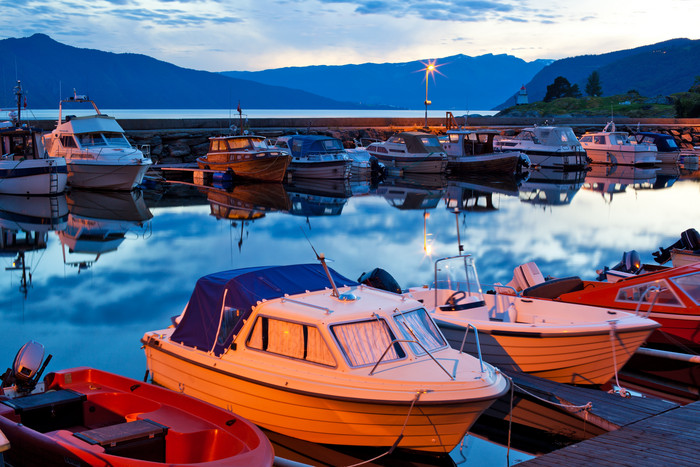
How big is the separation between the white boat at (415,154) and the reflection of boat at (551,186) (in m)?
5.27

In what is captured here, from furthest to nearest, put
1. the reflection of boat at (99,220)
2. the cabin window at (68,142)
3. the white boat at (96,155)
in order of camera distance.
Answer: the cabin window at (68,142) → the white boat at (96,155) → the reflection of boat at (99,220)

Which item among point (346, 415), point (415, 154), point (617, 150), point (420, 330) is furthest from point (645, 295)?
point (617, 150)

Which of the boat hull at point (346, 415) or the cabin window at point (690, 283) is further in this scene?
the cabin window at point (690, 283)

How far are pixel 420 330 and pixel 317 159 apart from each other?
102 ft

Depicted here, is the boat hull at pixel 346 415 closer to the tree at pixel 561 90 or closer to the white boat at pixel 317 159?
the white boat at pixel 317 159

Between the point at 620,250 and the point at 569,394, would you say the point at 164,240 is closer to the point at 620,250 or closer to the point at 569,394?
the point at 620,250

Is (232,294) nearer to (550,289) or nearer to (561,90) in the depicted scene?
(550,289)

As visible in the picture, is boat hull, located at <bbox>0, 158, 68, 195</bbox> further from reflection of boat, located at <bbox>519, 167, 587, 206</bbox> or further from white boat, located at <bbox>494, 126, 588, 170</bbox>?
white boat, located at <bbox>494, 126, 588, 170</bbox>

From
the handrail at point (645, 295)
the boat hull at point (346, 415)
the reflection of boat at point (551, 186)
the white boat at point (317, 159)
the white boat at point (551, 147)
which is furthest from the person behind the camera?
the white boat at point (551, 147)

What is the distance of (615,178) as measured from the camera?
42.8 meters

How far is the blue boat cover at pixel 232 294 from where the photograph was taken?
28.8ft

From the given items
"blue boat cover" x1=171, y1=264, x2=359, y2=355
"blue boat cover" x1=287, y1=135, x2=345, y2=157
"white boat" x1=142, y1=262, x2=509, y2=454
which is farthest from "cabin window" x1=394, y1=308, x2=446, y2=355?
"blue boat cover" x1=287, y1=135, x2=345, y2=157

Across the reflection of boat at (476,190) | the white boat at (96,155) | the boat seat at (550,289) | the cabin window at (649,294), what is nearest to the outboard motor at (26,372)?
the boat seat at (550,289)

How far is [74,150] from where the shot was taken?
32438mm
